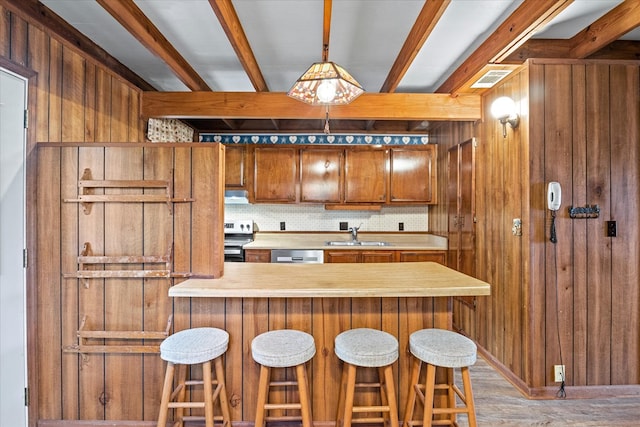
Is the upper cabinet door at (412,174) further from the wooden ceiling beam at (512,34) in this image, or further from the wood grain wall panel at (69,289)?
the wood grain wall panel at (69,289)

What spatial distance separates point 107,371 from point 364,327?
161 cm

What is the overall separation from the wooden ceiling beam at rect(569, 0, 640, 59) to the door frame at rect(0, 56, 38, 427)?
364 centimetres

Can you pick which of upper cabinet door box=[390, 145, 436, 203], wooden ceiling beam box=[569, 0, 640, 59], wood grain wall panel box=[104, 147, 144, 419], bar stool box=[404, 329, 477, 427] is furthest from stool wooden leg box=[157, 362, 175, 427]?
wooden ceiling beam box=[569, 0, 640, 59]

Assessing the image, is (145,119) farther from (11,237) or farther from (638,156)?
(638,156)

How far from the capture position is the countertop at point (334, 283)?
1.63m

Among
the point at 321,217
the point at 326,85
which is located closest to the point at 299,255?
the point at 321,217

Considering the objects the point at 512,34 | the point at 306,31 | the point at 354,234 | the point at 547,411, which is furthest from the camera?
the point at 354,234

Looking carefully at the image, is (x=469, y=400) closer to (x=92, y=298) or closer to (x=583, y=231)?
(x=583, y=231)

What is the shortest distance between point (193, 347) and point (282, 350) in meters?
0.46

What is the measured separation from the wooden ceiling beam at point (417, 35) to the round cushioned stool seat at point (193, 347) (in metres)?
2.14

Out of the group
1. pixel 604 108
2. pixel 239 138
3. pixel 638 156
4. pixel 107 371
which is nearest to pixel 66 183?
pixel 107 371

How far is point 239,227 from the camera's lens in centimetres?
407

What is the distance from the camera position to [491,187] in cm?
278

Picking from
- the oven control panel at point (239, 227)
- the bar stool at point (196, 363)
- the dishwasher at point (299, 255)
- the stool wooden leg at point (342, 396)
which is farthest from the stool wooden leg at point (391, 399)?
the oven control panel at point (239, 227)
